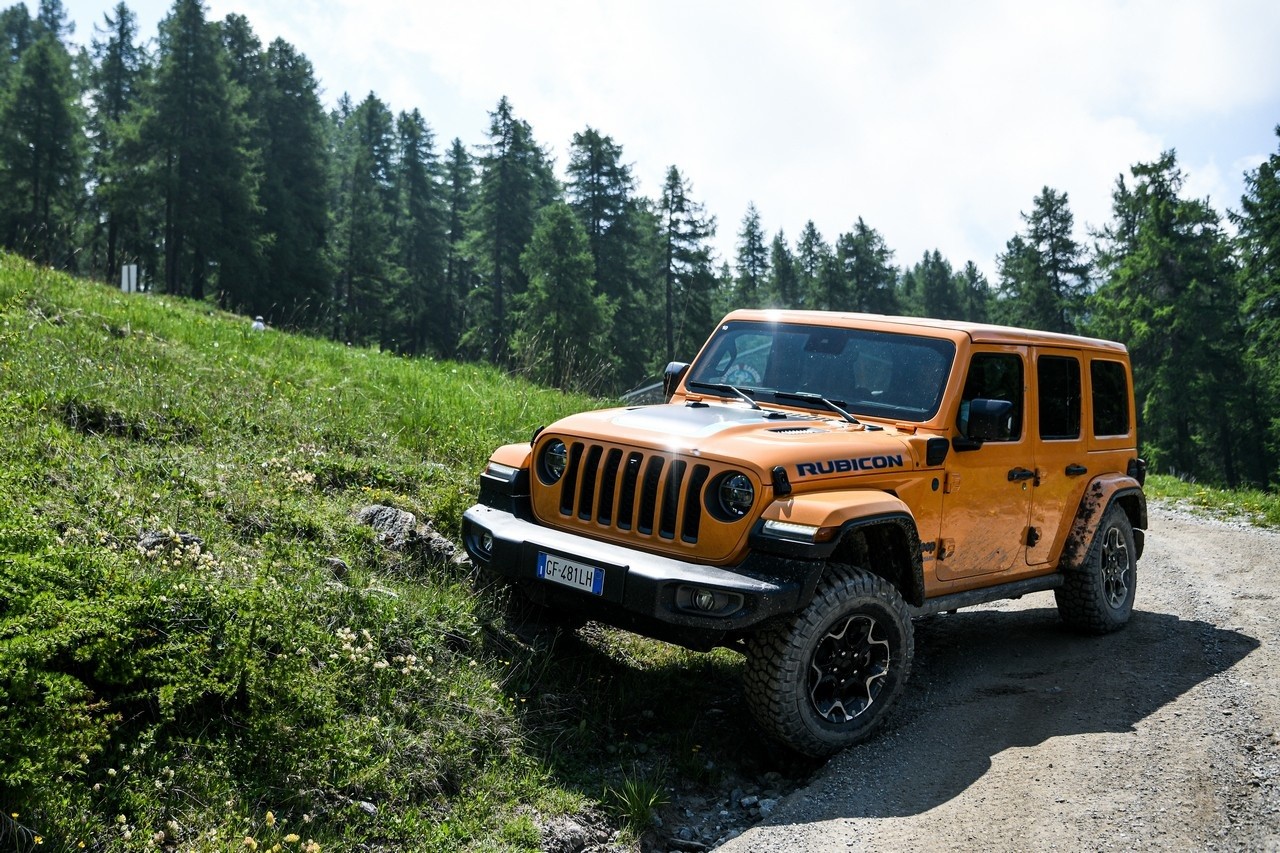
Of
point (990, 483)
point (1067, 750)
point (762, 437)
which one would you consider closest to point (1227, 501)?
point (990, 483)

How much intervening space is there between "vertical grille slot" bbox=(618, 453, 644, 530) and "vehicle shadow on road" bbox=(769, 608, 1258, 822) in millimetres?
1612

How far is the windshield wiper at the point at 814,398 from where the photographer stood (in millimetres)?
5770

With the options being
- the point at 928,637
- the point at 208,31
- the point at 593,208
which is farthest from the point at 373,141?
the point at 928,637

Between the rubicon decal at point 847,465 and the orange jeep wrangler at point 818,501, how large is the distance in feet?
0.04

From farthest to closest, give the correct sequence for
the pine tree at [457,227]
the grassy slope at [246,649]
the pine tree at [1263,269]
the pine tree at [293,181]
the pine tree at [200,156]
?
the pine tree at [457,227] → the pine tree at [293,181] → the pine tree at [200,156] → the pine tree at [1263,269] → the grassy slope at [246,649]

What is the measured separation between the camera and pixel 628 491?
508cm

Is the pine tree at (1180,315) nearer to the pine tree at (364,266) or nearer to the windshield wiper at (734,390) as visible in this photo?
the pine tree at (364,266)

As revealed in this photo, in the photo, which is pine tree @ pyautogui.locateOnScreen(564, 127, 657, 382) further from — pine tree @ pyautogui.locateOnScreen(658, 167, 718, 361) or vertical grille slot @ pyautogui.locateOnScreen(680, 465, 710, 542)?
vertical grille slot @ pyautogui.locateOnScreen(680, 465, 710, 542)

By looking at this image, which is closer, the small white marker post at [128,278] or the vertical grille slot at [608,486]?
the vertical grille slot at [608,486]

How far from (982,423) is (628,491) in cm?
212

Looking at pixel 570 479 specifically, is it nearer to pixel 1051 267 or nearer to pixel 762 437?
pixel 762 437

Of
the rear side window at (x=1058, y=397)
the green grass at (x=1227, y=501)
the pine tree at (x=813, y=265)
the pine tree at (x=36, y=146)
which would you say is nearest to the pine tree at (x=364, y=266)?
the pine tree at (x=36, y=146)

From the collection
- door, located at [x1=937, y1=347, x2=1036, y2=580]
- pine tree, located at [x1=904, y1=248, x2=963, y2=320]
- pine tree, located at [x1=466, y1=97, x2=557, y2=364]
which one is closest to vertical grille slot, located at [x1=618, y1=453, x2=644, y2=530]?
door, located at [x1=937, y1=347, x2=1036, y2=580]

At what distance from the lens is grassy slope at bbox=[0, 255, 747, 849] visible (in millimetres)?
3627
